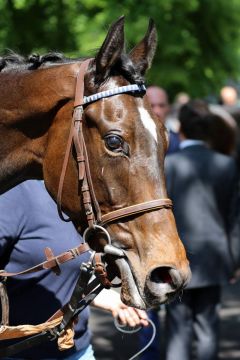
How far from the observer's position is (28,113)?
3.29 metres

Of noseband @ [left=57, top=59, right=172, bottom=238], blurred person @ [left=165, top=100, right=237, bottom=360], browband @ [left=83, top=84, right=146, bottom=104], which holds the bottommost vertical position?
blurred person @ [left=165, top=100, right=237, bottom=360]

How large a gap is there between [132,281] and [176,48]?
6607mm

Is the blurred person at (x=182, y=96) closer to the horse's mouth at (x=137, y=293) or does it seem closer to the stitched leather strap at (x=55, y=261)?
the stitched leather strap at (x=55, y=261)

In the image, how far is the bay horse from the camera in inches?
118

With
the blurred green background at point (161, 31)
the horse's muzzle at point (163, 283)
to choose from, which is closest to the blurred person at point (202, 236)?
the blurred green background at point (161, 31)

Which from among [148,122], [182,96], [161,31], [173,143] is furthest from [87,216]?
[182,96]

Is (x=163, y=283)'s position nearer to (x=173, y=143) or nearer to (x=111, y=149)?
(x=111, y=149)

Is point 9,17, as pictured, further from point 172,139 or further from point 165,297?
point 165,297

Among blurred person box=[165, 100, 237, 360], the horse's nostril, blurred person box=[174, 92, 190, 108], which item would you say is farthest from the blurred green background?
the horse's nostril

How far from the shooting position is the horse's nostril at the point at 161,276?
2950 mm

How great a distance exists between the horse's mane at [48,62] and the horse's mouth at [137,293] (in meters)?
0.72

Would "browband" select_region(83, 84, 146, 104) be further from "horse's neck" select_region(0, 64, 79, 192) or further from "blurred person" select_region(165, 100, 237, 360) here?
"blurred person" select_region(165, 100, 237, 360)

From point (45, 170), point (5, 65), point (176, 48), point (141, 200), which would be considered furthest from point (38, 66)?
point (176, 48)

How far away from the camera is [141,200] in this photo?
9.93 feet
